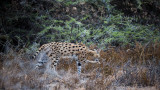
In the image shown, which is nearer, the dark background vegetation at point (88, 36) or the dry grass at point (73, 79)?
the dry grass at point (73, 79)

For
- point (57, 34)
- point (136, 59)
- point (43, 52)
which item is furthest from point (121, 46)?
point (43, 52)

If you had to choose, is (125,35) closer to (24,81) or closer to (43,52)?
(43,52)

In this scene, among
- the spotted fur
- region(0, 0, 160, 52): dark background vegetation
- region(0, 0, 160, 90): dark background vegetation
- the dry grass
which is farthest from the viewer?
region(0, 0, 160, 52): dark background vegetation

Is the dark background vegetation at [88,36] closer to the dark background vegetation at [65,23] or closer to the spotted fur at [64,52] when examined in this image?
the dark background vegetation at [65,23]

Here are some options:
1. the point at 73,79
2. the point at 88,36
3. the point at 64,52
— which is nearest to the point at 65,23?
the point at 88,36

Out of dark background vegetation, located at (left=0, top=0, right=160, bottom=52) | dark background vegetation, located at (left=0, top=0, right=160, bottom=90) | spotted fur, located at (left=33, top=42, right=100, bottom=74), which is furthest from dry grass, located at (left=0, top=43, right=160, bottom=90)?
dark background vegetation, located at (left=0, top=0, right=160, bottom=52)

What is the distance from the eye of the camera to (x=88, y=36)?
796cm

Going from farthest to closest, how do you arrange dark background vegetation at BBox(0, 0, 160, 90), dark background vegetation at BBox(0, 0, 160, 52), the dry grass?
1. dark background vegetation at BBox(0, 0, 160, 52)
2. dark background vegetation at BBox(0, 0, 160, 90)
3. the dry grass

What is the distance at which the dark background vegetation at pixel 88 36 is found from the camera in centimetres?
492

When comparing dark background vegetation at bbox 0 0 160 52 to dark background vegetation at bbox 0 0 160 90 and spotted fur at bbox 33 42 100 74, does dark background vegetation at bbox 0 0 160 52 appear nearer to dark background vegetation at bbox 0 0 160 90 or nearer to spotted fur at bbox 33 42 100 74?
dark background vegetation at bbox 0 0 160 90

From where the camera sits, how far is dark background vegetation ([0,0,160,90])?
492 centimetres

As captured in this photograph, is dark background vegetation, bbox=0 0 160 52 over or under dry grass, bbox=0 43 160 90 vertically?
over

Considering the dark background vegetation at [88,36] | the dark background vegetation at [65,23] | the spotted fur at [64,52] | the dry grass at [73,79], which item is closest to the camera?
the dry grass at [73,79]

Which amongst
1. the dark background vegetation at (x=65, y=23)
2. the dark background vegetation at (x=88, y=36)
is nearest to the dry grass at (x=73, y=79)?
the dark background vegetation at (x=88, y=36)
